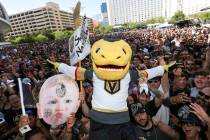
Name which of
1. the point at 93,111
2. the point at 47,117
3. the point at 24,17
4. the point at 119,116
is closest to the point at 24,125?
the point at 47,117

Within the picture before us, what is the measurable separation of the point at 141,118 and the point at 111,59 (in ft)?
3.18

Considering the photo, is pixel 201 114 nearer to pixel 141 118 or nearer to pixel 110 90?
pixel 141 118

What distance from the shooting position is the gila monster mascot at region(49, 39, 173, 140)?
355cm

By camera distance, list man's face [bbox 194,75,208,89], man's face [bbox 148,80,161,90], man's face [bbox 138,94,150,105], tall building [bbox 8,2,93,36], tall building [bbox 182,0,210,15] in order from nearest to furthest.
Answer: man's face [bbox 138,94,150,105] < man's face [bbox 194,75,208,89] < man's face [bbox 148,80,161,90] < tall building [bbox 8,2,93,36] < tall building [bbox 182,0,210,15]

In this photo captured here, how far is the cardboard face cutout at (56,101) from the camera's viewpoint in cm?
382

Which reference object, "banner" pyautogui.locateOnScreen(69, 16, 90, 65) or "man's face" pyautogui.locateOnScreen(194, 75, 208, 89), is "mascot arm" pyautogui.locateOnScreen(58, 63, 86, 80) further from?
"man's face" pyautogui.locateOnScreen(194, 75, 208, 89)

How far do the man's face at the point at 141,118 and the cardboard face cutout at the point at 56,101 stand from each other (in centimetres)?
83

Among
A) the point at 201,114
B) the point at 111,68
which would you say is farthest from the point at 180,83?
the point at 111,68

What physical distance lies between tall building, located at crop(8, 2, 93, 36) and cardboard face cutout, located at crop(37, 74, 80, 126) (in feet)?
506

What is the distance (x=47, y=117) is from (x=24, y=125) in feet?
1.04

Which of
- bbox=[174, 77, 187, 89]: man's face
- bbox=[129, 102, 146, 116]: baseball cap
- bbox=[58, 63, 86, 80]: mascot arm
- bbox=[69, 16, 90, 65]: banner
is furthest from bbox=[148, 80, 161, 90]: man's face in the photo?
bbox=[58, 63, 86, 80]: mascot arm

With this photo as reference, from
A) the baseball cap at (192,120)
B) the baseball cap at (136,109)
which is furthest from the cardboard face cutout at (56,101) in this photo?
the baseball cap at (192,120)

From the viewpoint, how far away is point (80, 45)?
193 inches

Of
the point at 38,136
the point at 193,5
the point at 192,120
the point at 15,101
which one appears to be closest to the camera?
the point at 192,120
